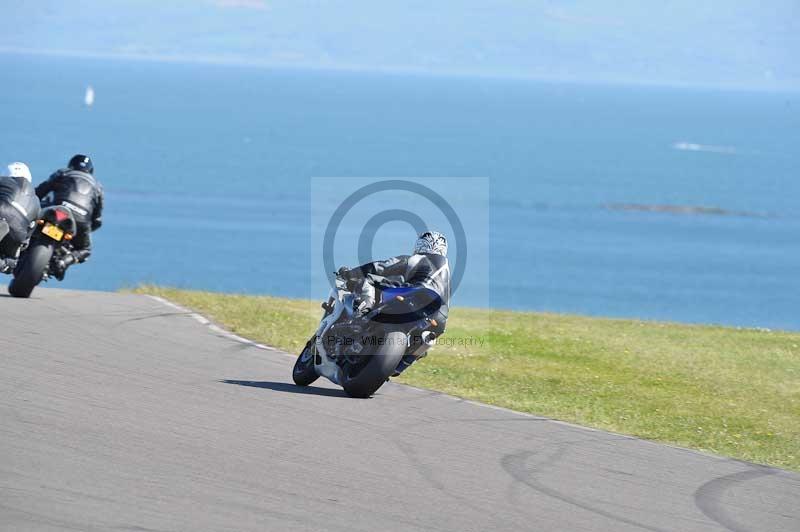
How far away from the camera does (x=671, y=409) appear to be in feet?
45.6

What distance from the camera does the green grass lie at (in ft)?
41.9

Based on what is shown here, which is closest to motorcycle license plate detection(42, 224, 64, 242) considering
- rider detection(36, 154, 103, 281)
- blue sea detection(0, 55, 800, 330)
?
rider detection(36, 154, 103, 281)

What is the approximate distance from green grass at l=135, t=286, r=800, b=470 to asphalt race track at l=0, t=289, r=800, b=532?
1.08 m

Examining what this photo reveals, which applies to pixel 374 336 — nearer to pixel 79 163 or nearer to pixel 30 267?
pixel 30 267

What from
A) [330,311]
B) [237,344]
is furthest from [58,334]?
[330,311]

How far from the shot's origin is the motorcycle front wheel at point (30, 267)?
1689cm

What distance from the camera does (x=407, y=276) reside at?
1194cm

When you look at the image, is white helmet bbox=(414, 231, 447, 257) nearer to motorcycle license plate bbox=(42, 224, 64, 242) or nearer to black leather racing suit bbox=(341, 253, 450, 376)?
black leather racing suit bbox=(341, 253, 450, 376)

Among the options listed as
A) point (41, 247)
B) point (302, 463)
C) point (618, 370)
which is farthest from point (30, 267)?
point (302, 463)

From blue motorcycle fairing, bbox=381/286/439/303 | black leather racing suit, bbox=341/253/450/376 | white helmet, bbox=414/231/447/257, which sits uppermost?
white helmet, bbox=414/231/447/257

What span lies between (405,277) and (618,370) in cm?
565

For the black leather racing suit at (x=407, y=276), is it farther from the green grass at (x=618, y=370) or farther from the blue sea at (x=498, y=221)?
the blue sea at (x=498, y=221)

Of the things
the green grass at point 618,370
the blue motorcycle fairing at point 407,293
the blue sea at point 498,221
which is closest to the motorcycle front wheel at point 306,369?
the blue motorcycle fairing at point 407,293

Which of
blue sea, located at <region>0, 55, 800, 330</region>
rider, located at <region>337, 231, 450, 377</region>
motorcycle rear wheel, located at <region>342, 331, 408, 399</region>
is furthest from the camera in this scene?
blue sea, located at <region>0, 55, 800, 330</region>
